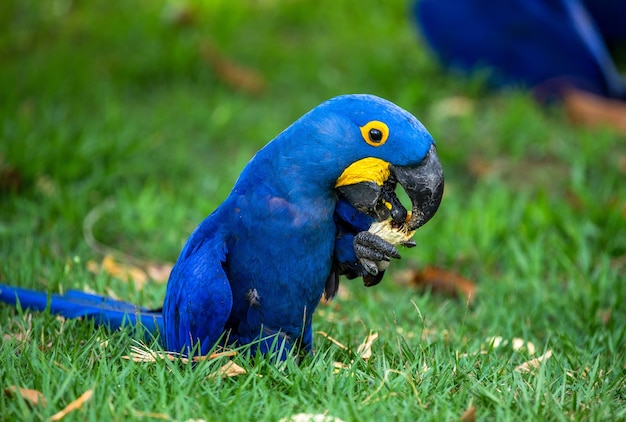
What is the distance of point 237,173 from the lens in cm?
416

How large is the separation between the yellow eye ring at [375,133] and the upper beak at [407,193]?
78 mm

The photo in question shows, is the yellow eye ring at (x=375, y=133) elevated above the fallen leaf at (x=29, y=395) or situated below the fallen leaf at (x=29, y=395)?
above

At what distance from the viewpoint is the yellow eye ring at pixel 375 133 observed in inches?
78.6

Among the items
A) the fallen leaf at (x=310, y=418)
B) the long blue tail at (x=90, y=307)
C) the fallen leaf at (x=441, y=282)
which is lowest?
the fallen leaf at (x=441, y=282)

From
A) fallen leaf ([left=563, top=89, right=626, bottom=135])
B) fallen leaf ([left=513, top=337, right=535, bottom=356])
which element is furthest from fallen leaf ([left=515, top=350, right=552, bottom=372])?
fallen leaf ([left=563, top=89, right=626, bottom=135])

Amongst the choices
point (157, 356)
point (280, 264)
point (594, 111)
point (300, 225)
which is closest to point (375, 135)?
point (300, 225)

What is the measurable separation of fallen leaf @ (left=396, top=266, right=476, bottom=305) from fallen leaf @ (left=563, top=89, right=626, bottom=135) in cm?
190

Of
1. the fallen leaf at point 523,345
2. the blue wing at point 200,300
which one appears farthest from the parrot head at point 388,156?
the fallen leaf at point 523,345

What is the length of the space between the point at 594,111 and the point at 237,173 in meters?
2.26

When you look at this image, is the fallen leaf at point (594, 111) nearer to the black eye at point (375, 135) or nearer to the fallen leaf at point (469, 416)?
the black eye at point (375, 135)

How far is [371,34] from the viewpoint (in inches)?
249

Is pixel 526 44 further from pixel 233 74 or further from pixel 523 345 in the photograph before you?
pixel 523 345

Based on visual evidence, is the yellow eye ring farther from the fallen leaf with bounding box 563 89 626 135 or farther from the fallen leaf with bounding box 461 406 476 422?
the fallen leaf with bounding box 563 89 626 135

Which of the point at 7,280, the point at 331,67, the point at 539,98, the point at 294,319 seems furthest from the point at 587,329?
the point at 331,67
